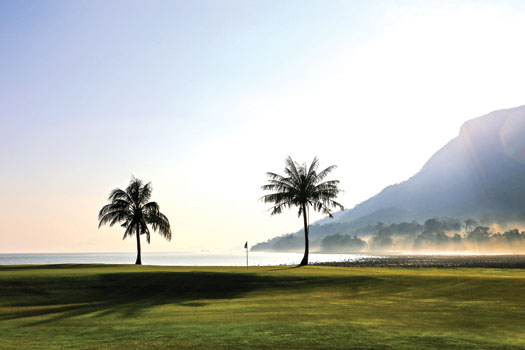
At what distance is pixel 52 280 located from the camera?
3353 centimetres

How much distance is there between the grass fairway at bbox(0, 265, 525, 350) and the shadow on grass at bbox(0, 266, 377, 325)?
7 centimetres

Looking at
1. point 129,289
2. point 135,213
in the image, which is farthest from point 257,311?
point 135,213

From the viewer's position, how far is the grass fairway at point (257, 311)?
15.2m

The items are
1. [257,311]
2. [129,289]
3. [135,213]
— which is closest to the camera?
[257,311]

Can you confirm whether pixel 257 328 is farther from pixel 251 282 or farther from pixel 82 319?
pixel 251 282

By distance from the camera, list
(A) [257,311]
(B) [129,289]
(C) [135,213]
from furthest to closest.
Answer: (C) [135,213] < (B) [129,289] < (A) [257,311]

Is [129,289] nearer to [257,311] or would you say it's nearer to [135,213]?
[257,311]

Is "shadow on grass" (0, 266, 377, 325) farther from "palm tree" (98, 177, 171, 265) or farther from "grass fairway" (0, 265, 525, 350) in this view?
"palm tree" (98, 177, 171, 265)

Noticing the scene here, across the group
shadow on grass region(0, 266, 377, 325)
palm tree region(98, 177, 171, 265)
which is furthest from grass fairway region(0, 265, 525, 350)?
palm tree region(98, 177, 171, 265)

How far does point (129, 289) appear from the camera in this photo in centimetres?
3222

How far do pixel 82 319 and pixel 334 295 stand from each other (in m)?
15.0

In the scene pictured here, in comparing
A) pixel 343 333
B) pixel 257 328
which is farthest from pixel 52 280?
pixel 343 333

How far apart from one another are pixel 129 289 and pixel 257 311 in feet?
44.4

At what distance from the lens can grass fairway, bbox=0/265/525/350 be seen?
15.2 m
